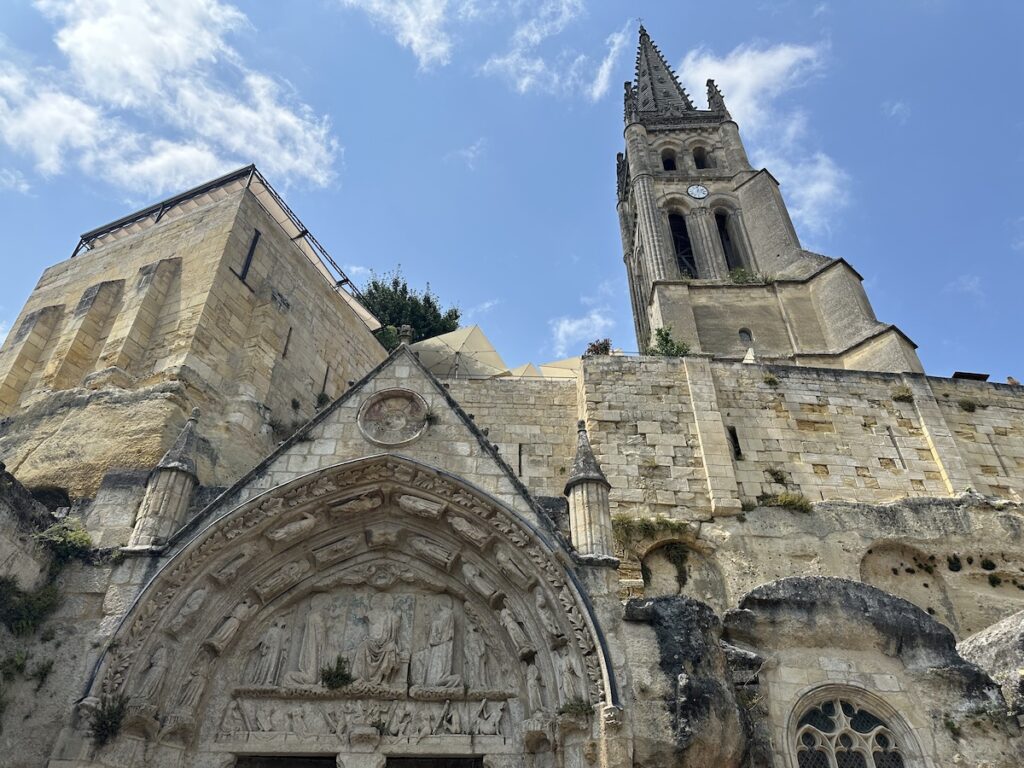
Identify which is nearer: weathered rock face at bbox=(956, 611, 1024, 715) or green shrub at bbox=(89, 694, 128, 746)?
green shrub at bbox=(89, 694, 128, 746)

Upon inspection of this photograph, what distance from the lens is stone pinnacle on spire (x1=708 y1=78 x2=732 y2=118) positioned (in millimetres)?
34472

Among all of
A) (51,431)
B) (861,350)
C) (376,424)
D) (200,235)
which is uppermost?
(861,350)

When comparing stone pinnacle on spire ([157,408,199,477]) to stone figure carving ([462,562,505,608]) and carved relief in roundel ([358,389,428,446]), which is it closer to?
carved relief in roundel ([358,389,428,446])

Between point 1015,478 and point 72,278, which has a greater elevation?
point 72,278

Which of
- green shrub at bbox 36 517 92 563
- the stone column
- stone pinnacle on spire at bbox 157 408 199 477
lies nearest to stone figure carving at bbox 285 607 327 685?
stone pinnacle on spire at bbox 157 408 199 477

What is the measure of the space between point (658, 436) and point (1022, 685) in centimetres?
636

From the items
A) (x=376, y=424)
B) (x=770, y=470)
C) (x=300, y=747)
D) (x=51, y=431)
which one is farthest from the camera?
(x=770, y=470)

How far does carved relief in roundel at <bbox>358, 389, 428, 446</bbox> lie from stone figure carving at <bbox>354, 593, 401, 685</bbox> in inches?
77.6

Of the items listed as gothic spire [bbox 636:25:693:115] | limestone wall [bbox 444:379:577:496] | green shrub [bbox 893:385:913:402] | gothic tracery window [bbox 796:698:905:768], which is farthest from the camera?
gothic spire [bbox 636:25:693:115]

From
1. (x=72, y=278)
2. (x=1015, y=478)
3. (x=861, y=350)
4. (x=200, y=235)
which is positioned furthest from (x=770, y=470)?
(x=72, y=278)

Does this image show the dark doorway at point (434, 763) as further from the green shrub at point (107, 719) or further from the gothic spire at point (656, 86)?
the gothic spire at point (656, 86)

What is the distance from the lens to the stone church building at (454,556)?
6980 mm

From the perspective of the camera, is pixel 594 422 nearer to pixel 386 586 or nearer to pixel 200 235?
pixel 386 586

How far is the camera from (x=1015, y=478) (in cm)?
1347
